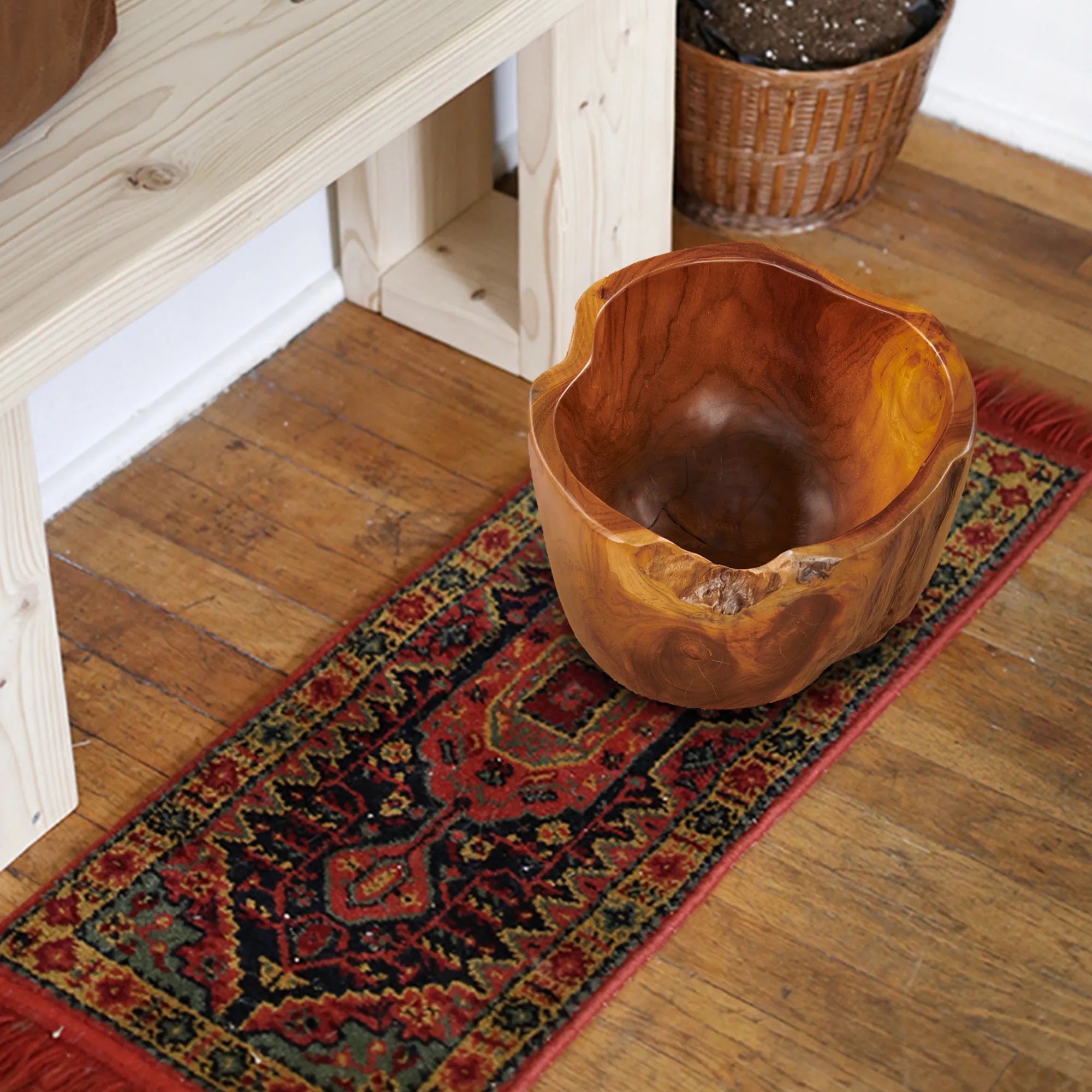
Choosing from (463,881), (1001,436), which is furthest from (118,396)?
(1001,436)

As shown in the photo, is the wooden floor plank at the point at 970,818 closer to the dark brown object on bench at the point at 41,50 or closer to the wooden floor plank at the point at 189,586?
the wooden floor plank at the point at 189,586

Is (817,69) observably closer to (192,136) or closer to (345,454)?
(345,454)

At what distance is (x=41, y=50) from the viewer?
99cm

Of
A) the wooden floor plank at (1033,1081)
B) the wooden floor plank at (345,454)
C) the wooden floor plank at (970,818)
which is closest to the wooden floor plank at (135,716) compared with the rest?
the wooden floor plank at (345,454)

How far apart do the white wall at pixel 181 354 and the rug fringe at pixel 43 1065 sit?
0.51 metres

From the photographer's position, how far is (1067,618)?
→ 1.40 m

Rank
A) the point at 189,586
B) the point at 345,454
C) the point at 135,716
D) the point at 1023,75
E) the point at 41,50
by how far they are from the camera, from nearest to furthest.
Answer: the point at 41,50, the point at 135,716, the point at 189,586, the point at 345,454, the point at 1023,75

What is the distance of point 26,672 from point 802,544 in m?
0.62

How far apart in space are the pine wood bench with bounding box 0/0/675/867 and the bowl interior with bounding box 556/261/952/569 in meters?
0.25

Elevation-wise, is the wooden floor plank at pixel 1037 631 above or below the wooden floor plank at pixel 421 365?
below

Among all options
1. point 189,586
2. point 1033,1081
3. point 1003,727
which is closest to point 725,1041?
point 1033,1081

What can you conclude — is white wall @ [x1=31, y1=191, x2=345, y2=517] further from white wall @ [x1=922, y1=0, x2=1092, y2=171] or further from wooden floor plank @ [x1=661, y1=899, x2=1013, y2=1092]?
white wall @ [x1=922, y1=0, x2=1092, y2=171]

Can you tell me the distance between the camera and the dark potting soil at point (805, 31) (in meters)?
1.69

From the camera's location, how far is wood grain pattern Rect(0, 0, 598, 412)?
0.94m
